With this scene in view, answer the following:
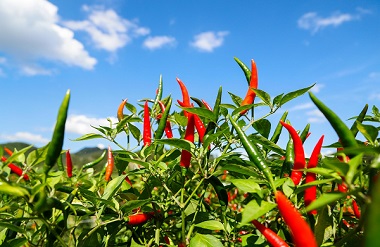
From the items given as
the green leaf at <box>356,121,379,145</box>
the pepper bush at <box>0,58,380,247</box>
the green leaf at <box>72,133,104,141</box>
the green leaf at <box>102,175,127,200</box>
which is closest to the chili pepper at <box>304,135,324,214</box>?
the pepper bush at <box>0,58,380,247</box>

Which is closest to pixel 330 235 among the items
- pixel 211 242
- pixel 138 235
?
pixel 211 242

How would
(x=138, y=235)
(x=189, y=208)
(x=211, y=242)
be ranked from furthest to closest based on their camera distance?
1. (x=189, y=208)
2. (x=138, y=235)
3. (x=211, y=242)

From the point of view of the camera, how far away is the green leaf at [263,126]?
89.4 inches

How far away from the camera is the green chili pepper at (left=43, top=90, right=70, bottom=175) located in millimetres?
1303

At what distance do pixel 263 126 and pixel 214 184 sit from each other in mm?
445

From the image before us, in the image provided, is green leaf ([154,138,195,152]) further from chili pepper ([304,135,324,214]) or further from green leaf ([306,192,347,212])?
green leaf ([306,192,347,212])

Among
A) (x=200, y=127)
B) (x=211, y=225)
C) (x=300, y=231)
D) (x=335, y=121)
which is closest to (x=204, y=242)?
(x=211, y=225)

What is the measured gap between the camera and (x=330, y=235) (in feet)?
6.24

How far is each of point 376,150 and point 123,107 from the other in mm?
1908

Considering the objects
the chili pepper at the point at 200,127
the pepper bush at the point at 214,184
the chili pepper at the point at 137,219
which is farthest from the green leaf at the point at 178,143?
the chili pepper at the point at 137,219

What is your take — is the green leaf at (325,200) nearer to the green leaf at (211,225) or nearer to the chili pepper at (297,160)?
the chili pepper at (297,160)

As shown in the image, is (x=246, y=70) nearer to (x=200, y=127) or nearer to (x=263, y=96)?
(x=263, y=96)

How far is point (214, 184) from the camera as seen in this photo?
217 cm

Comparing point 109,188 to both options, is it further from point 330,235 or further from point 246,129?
point 330,235
